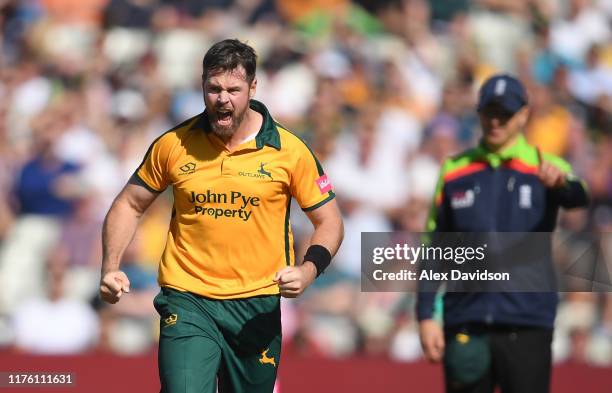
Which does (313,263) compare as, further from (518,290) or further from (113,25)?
(113,25)

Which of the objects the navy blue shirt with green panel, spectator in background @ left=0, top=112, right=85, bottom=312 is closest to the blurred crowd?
spectator in background @ left=0, top=112, right=85, bottom=312

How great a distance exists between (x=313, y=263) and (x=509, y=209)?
4.21ft

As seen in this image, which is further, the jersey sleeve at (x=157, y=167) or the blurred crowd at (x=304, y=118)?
the blurred crowd at (x=304, y=118)

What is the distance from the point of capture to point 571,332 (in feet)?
35.9

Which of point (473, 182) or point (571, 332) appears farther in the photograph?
point (571, 332)

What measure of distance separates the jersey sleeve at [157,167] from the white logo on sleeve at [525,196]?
1.95 metres

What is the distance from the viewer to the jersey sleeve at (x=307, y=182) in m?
6.14

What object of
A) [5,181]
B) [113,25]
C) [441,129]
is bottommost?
[5,181]

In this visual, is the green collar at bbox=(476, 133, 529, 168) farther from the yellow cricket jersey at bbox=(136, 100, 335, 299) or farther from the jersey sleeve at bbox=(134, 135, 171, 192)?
the jersey sleeve at bbox=(134, 135, 171, 192)

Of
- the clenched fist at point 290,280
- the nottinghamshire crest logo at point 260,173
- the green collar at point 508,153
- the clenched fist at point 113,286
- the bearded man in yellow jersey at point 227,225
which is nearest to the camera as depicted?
the clenched fist at point 290,280

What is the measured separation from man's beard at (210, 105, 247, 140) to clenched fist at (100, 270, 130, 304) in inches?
34.8

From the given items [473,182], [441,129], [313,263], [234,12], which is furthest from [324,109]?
[313,263]

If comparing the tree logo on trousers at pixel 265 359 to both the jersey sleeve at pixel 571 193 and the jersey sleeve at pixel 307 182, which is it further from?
the jersey sleeve at pixel 571 193

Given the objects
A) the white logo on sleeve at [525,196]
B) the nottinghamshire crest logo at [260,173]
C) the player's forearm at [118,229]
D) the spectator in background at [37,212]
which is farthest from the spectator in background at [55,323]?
the white logo on sleeve at [525,196]
